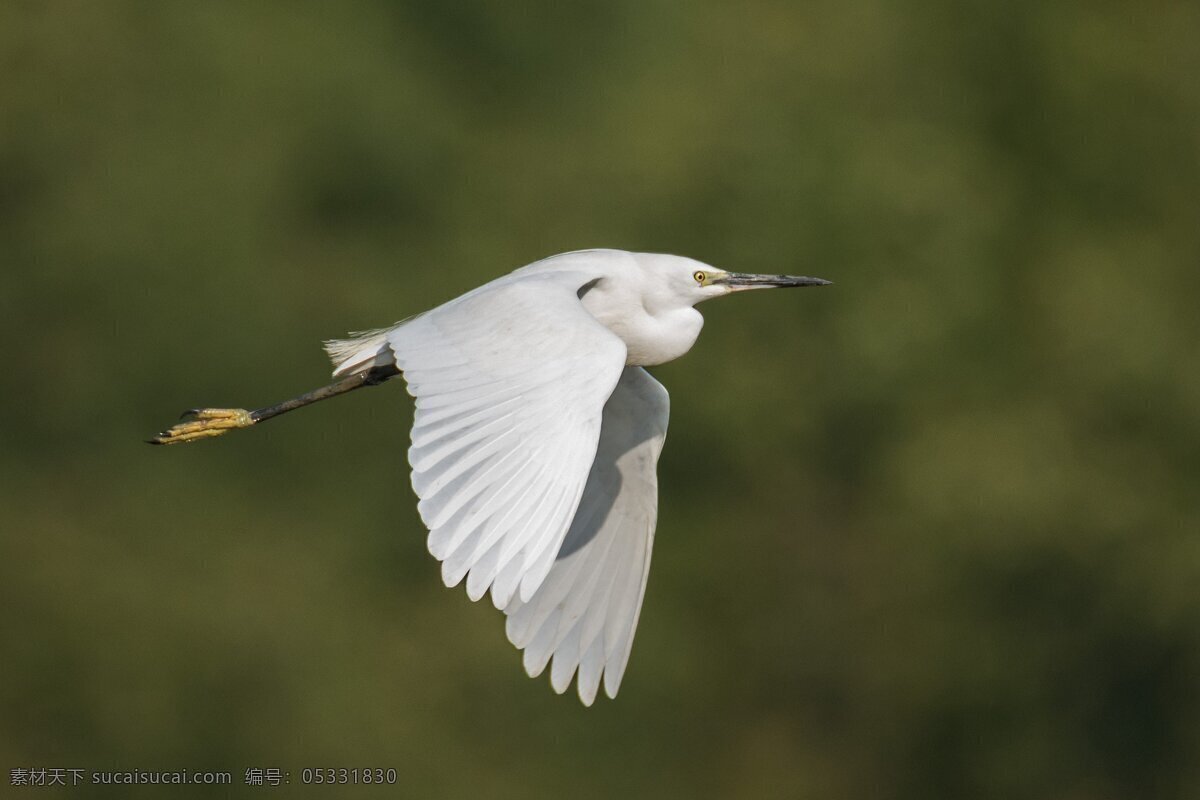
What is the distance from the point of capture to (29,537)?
1163 centimetres

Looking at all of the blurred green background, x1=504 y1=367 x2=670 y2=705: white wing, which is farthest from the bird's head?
the blurred green background

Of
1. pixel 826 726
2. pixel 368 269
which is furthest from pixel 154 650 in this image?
pixel 826 726

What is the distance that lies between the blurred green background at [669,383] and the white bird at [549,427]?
223 inches

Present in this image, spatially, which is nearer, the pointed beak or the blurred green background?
the pointed beak

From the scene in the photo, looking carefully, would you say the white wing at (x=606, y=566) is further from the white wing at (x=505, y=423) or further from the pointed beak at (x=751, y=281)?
the white wing at (x=505, y=423)

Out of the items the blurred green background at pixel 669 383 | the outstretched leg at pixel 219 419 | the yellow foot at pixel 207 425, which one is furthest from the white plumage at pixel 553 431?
the blurred green background at pixel 669 383

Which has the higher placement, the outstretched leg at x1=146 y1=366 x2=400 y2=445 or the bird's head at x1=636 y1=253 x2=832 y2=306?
the bird's head at x1=636 y1=253 x2=832 y2=306

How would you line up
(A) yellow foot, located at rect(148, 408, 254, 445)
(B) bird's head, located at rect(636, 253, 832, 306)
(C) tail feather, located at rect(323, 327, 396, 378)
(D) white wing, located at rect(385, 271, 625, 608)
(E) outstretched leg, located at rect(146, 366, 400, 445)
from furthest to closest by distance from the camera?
(A) yellow foot, located at rect(148, 408, 254, 445), (E) outstretched leg, located at rect(146, 366, 400, 445), (B) bird's head, located at rect(636, 253, 832, 306), (C) tail feather, located at rect(323, 327, 396, 378), (D) white wing, located at rect(385, 271, 625, 608)

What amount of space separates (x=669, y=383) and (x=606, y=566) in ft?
22.4

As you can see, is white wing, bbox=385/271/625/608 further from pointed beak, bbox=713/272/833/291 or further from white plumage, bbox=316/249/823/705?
pointed beak, bbox=713/272/833/291

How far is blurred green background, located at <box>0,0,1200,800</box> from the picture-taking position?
36.6ft

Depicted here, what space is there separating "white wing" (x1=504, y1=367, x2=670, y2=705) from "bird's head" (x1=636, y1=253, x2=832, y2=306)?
0.28 metres

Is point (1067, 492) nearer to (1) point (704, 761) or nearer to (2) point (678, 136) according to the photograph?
(1) point (704, 761)

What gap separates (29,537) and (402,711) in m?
2.70
